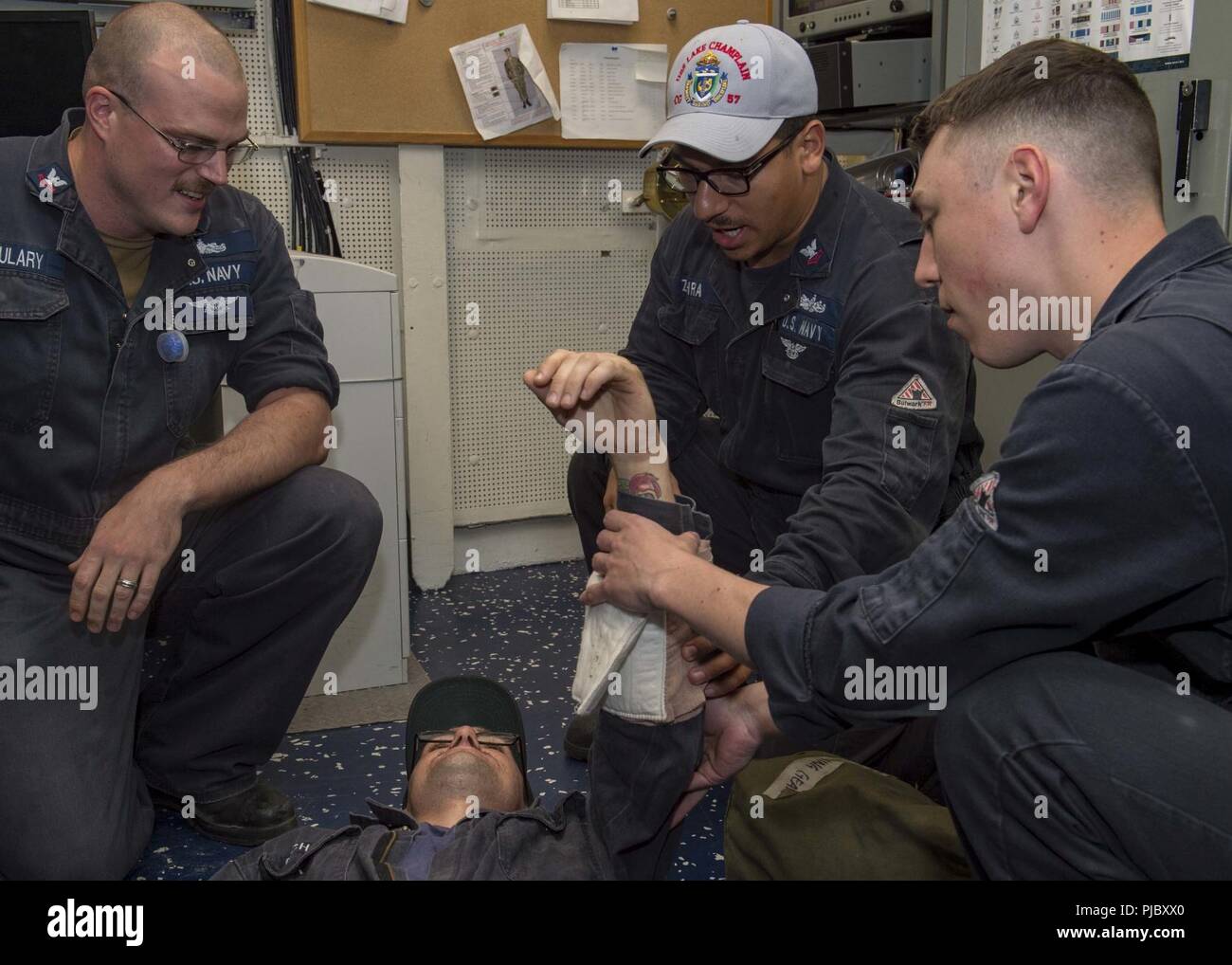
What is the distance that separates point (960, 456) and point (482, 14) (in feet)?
5.75

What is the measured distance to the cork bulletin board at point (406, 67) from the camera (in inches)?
106

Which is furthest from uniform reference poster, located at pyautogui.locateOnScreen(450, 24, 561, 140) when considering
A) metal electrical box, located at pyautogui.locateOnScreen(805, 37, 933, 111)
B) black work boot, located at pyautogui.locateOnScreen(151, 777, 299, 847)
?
black work boot, located at pyautogui.locateOnScreen(151, 777, 299, 847)

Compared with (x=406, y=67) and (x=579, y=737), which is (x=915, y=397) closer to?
(x=579, y=737)

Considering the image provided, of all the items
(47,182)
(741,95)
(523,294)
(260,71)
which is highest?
(260,71)

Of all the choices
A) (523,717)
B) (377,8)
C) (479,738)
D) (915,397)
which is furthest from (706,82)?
(377,8)

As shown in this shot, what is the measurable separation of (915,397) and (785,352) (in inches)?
13.4

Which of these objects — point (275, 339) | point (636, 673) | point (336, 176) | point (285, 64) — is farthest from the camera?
point (336, 176)

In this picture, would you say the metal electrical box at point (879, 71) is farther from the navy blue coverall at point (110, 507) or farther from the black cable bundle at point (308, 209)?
the navy blue coverall at point (110, 507)

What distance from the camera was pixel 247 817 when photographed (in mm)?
1785

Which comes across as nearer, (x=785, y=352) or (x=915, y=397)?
(x=915, y=397)

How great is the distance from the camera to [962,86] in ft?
4.09

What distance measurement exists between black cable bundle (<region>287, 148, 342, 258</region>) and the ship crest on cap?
131 cm
